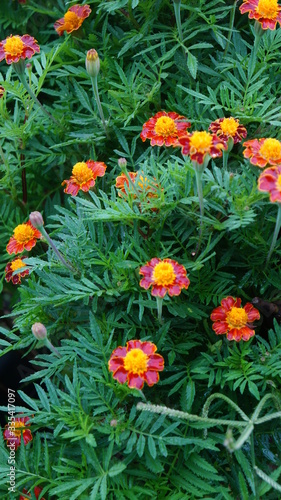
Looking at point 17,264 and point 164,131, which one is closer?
point 164,131

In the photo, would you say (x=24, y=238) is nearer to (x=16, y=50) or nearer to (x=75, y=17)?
(x=16, y=50)

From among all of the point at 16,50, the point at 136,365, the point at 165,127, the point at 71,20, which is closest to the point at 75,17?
the point at 71,20

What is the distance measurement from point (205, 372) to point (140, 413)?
0.11 meters

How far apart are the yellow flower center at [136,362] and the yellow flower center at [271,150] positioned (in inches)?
12.6

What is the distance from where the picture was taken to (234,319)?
2.90 ft

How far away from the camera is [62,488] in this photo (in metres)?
0.80

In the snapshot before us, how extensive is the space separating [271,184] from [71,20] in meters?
0.66

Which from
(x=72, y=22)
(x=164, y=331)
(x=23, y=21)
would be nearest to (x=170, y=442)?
(x=164, y=331)

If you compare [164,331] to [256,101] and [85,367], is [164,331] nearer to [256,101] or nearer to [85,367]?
[85,367]

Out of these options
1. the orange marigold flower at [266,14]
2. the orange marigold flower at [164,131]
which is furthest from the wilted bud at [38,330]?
the orange marigold flower at [266,14]

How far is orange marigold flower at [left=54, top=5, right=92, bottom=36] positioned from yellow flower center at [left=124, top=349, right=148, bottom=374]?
72 centimetres

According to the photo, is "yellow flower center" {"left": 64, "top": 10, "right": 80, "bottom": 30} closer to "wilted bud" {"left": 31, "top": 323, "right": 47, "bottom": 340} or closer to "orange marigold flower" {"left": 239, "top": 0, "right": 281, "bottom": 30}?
"orange marigold flower" {"left": 239, "top": 0, "right": 281, "bottom": 30}

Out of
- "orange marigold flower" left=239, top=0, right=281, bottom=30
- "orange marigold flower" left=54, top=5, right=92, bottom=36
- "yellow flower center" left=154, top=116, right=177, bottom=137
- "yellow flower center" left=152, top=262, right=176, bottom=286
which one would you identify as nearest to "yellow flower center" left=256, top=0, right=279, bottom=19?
"orange marigold flower" left=239, top=0, right=281, bottom=30

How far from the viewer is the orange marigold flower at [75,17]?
1.20m
